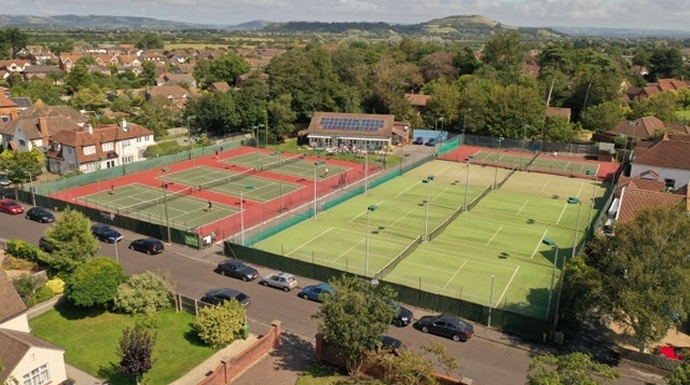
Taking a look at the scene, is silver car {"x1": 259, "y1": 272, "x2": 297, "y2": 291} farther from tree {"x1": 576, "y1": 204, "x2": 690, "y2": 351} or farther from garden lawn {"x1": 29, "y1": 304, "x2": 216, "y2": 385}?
tree {"x1": 576, "y1": 204, "x2": 690, "y2": 351}

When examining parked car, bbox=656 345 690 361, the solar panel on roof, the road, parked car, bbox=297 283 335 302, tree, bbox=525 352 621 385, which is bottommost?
the road

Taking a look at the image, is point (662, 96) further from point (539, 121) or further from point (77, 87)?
point (77, 87)

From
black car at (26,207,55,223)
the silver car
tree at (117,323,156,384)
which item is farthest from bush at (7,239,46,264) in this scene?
tree at (117,323,156,384)

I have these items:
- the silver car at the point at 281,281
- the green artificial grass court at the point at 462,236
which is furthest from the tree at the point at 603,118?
the silver car at the point at 281,281

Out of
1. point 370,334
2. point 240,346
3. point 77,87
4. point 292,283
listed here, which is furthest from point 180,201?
point 77,87

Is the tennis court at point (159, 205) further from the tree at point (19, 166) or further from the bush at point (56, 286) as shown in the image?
the bush at point (56, 286)

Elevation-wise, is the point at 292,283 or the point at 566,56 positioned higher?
the point at 566,56
